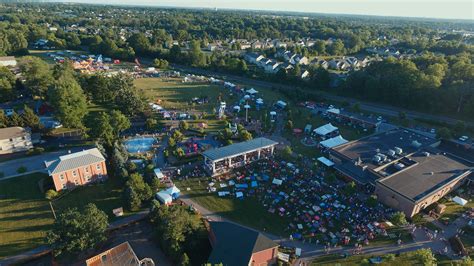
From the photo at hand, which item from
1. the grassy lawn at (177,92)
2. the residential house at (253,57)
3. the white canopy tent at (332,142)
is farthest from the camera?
the residential house at (253,57)

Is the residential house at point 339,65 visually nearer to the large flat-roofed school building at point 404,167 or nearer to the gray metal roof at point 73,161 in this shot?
the large flat-roofed school building at point 404,167

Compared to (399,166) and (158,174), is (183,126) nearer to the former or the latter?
(158,174)

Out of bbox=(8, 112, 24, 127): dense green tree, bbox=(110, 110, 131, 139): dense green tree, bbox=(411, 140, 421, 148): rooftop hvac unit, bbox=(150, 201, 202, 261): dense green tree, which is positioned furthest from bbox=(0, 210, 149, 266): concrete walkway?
bbox=(411, 140, 421, 148): rooftop hvac unit

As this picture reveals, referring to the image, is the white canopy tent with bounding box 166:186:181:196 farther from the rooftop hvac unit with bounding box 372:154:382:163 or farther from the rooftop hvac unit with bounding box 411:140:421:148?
the rooftop hvac unit with bounding box 411:140:421:148

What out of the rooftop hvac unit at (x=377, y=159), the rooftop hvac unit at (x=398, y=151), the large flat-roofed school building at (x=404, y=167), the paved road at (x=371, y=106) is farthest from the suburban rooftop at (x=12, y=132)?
the paved road at (x=371, y=106)

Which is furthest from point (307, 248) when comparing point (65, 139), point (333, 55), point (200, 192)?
point (333, 55)

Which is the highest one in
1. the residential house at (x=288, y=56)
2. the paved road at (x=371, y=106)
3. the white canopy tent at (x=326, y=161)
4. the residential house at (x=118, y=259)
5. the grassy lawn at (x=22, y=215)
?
the residential house at (x=288, y=56)

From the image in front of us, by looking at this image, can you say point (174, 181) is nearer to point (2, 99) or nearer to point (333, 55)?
point (2, 99)
